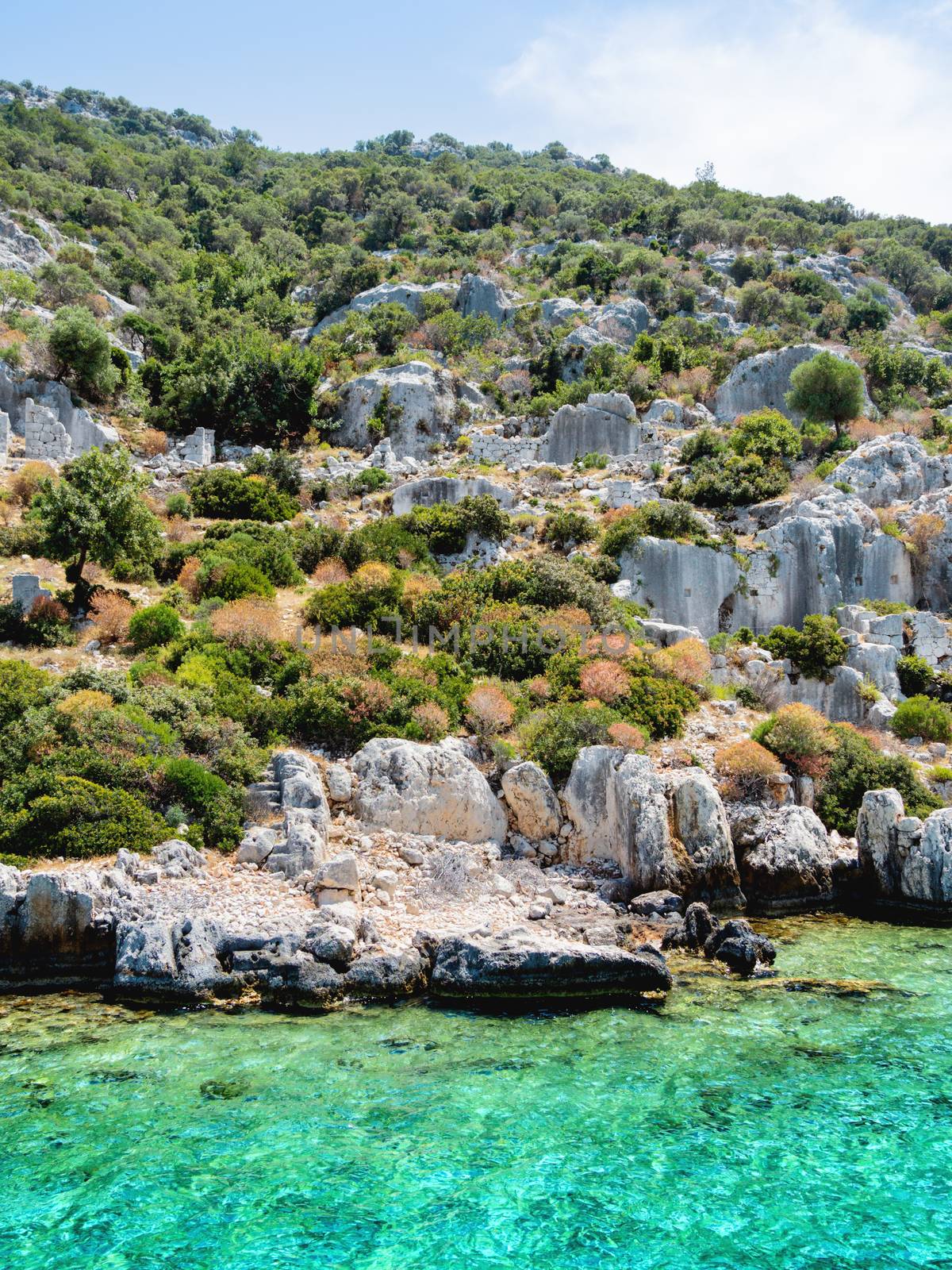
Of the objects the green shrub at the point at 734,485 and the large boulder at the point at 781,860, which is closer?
the large boulder at the point at 781,860

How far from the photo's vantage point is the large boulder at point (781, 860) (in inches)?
670

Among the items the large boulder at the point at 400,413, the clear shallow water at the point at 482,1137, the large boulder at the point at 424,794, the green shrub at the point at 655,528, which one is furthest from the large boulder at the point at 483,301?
the clear shallow water at the point at 482,1137

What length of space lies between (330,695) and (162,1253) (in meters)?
12.2

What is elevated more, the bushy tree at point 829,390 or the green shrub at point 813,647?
the bushy tree at point 829,390

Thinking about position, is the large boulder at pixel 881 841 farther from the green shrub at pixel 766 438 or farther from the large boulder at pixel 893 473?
the green shrub at pixel 766 438

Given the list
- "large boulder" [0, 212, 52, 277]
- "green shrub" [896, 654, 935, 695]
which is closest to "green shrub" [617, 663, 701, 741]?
"green shrub" [896, 654, 935, 695]

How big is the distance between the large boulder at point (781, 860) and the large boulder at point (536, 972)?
5125 millimetres

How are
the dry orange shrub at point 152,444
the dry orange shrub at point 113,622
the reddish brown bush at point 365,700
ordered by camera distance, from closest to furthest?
the reddish brown bush at point 365,700
the dry orange shrub at point 113,622
the dry orange shrub at point 152,444

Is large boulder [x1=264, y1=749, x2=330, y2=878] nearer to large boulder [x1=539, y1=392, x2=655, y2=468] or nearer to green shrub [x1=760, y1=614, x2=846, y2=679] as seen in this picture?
green shrub [x1=760, y1=614, x2=846, y2=679]

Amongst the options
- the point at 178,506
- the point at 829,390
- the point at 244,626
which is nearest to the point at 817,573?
the point at 829,390

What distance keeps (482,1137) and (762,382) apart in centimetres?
4056

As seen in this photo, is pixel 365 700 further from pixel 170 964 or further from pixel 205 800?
pixel 170 964

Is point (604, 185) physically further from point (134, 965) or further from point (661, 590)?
point (134, 965)

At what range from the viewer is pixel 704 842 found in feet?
54.3
